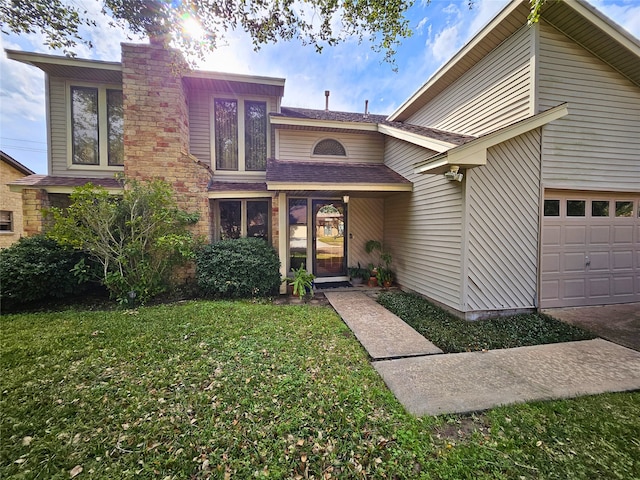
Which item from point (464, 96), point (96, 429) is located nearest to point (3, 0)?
point (96, 429)

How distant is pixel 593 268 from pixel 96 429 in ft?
29.0

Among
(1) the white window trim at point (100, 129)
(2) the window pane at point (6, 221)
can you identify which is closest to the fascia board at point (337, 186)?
(1) the white window trim at point (100, 129)

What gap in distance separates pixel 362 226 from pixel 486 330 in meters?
4.80

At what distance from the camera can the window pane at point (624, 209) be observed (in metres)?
5.90

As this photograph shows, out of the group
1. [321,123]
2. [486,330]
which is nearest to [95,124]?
[321,123]

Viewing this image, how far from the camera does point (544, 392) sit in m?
2.89

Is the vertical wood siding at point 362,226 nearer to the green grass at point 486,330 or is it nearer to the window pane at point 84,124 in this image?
the green grass at point 486,330

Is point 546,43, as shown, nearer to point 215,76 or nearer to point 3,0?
point 215,76

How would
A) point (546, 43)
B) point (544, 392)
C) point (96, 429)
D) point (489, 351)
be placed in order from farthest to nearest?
point (546, 43)
point (489, 351)
point (544, 392)
point (96, 429)

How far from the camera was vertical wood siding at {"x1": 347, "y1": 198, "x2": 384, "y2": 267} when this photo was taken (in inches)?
339

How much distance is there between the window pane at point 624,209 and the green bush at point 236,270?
8142 mm

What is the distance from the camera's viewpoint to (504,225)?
5148 millimetres

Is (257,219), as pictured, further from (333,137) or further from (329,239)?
(333,137)

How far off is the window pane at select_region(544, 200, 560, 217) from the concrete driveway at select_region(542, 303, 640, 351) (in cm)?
202
